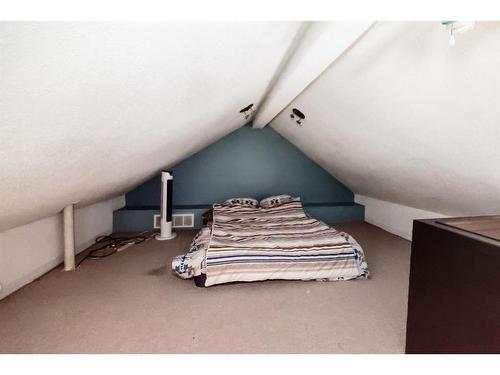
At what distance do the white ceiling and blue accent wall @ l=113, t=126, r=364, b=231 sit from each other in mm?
1831

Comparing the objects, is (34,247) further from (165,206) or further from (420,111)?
(420,111)

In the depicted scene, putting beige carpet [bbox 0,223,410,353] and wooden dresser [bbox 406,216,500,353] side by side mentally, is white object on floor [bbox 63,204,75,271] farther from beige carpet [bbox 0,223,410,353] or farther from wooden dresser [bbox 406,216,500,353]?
wooden dresser [bbox 406,216,500,353]

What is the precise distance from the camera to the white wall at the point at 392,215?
3709 mm

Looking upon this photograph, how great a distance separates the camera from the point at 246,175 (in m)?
4.81

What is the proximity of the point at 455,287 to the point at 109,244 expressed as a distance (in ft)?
11.7

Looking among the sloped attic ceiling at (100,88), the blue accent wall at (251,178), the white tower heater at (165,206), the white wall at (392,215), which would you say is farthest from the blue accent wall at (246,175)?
the sloped attic ceiling at (100,88)

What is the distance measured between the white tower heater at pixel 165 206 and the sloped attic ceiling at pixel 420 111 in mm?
1950

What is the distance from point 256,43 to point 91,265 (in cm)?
267

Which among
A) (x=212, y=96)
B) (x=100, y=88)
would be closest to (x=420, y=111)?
(x=212, y=96)

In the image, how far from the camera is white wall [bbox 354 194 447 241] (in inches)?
146

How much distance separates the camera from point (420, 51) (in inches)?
62.6

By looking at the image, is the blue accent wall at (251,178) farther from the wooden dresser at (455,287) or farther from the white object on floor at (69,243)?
the wooden dresser at (455,287)
